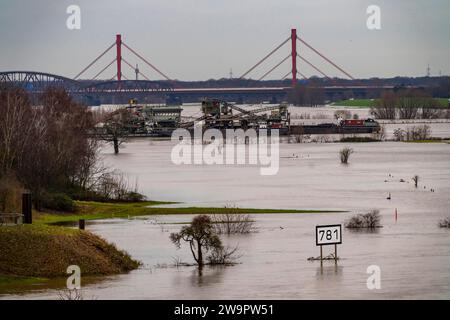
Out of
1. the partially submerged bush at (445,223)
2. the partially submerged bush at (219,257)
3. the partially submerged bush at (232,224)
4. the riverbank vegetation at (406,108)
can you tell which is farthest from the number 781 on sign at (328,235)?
the riverbank vegetation at (406,108)

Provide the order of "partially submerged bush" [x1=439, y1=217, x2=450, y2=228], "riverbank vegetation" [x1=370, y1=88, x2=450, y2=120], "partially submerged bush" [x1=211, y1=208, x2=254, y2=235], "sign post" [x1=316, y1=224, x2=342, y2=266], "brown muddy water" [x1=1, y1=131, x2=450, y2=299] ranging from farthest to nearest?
"riverbank vegetation" [x1=370, y1=88, x2=450, y2=120], "partially submerged bush" [x1=439, y1=217, x2=450, y2=228], "partially submerged bush" [x1=211, y1=208, x2=254, y2=235], "sign post" [x1=316, y1=224, x2=342, y2=266], "brown muddy water" [x1=1, y1=131, x2=450, y2=299]

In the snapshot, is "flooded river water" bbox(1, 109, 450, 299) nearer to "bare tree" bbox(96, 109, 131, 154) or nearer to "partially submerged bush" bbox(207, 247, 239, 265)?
"partially submerged bush" bbox(207, 247, 239, 265)

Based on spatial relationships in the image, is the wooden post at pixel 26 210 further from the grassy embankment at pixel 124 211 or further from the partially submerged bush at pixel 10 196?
the grassy embankment at pixel 124 211

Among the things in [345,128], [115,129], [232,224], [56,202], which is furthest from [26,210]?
[345,128]

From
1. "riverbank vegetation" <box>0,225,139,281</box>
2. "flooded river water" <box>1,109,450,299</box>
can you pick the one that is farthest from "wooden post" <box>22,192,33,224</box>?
"flooded river water" <box>1,109,450,299</box>

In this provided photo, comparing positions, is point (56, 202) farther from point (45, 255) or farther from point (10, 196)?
point (45, 255)

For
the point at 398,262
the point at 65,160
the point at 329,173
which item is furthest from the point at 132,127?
the point at 398,262
